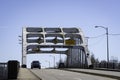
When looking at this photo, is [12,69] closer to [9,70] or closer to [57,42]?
[9,70]

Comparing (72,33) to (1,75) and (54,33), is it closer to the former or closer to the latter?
(54,33)

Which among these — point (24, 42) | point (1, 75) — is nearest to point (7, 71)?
point (1, 75)

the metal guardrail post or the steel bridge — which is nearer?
the metal guardrail post

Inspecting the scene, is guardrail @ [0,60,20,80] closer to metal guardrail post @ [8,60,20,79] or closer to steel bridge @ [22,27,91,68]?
metal guardrail post @ [8,60,20,79]

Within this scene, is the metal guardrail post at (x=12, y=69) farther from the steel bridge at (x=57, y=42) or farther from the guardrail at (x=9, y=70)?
the steel bridge at (x=57, y=42)

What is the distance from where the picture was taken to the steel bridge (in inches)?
4555

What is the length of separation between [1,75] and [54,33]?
3688 inches

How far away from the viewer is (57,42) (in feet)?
408

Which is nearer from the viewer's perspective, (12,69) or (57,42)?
(12,69)

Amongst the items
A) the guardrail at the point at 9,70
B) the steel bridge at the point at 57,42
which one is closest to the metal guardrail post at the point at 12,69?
the guardrail at the point at 9,70

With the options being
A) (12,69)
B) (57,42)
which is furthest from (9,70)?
(57,42)

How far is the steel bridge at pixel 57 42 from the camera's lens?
115688mm

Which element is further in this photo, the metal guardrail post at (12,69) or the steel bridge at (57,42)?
the steel bridge at (57,42)

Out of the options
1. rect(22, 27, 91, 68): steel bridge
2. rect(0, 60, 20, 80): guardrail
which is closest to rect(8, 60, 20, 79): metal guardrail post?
rect(0, 60, 20, 80): guardrail
